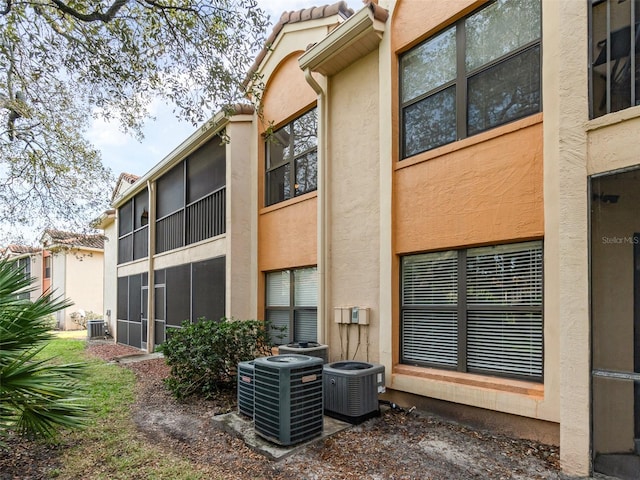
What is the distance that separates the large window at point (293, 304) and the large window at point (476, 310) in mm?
2250

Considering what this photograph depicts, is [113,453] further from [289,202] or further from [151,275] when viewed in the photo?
[151,275]

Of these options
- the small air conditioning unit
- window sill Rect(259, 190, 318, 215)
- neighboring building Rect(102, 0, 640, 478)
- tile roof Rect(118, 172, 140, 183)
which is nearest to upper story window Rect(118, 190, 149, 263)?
tile roof Rect(118, 172, 140, 183)

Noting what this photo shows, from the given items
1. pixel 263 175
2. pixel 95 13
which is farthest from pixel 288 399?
pixel 95 13

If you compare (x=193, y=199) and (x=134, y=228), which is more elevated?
(x=193, y=199)

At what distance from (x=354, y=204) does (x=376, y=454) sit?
156 inches

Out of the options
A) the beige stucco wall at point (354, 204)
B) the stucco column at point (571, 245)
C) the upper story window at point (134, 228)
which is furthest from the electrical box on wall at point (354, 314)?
the upper story window at point (134, 228)

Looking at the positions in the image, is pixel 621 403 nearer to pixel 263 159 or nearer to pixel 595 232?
pixel 595 232

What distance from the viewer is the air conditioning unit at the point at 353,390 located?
5230 mm

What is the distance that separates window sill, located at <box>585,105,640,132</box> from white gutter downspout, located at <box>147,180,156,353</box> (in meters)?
13.2

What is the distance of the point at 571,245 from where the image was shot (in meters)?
3.85

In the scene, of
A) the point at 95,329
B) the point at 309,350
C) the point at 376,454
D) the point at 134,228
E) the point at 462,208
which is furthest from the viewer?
the point at 95,329

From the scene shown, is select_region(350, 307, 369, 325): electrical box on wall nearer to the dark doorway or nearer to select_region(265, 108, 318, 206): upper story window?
select_region(265, 108, 318, 206): upper story window

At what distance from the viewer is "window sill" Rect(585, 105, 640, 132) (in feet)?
11.6

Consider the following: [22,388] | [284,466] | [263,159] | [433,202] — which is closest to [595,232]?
[433,202]
